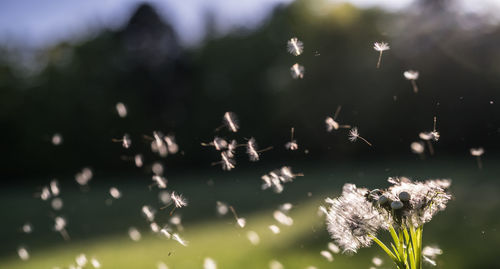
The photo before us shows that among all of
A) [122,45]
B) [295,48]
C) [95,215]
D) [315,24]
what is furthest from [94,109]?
[295,48]

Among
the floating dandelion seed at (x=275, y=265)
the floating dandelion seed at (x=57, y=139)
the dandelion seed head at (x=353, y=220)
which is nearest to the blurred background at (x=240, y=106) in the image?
the floating dandelion seed at (x=57, y=139)

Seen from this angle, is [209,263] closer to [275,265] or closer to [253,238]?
[275,265]

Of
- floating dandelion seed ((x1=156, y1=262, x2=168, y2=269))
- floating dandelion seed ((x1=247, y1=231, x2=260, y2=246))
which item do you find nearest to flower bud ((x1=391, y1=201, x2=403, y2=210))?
floating dandelion seed ((x1=156, y1=262, x2=168, y2=269))

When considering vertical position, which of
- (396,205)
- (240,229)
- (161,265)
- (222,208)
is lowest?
(396,205)

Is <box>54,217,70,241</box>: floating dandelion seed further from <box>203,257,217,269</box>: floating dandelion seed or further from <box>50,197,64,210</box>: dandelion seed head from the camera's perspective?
<box>203,257,217,269</box>: floating dandelion seed

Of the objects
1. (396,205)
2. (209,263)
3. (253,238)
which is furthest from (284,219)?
(253,238)

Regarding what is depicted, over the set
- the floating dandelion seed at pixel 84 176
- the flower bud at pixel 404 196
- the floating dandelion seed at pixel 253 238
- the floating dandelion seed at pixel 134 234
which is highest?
the floating dandelion seed at pixel 84 176

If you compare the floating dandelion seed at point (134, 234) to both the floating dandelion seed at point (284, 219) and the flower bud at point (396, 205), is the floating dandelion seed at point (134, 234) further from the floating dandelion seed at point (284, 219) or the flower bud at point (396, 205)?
the flower bud at point (396, 205)
